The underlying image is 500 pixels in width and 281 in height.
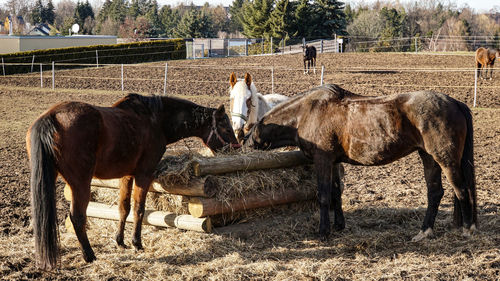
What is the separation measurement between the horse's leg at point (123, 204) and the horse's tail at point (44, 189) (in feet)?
2.75

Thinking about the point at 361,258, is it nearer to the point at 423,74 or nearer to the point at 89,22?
the point at 423,74

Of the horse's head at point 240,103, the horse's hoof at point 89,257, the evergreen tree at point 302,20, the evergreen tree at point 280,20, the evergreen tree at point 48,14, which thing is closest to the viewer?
the horse's hoof at point 89,257

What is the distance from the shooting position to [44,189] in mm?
4008

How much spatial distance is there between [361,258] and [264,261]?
0.83 m

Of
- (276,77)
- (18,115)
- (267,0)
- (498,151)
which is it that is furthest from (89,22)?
(498,151)

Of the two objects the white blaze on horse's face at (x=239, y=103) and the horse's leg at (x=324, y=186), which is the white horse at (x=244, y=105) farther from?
the horse's leg at (x=324, y=186)

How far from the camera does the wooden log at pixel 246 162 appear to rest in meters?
4.97

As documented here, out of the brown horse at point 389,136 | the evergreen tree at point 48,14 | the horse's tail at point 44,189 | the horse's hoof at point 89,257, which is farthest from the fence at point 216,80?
the evergreen tree at point 48,14

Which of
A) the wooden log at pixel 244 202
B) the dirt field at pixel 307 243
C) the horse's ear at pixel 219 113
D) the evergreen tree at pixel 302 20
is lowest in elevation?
the dirt field at pixel 307 243

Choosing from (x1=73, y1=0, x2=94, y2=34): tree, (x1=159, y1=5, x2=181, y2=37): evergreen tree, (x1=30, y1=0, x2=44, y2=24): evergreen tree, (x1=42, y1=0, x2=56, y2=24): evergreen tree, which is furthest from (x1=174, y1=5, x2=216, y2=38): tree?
(x1=30, y1=0, x2=44, y2=24): evergreen tree

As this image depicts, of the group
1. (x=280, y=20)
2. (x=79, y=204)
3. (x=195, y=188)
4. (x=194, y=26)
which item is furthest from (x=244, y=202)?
(x=194, y=26)

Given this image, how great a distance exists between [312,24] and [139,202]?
37.8 metres

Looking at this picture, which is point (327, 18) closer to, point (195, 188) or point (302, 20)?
point (302, 20)

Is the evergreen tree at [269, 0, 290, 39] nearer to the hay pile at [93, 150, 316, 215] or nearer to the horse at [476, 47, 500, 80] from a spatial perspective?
the horse at [476, 47, 500, 80]
